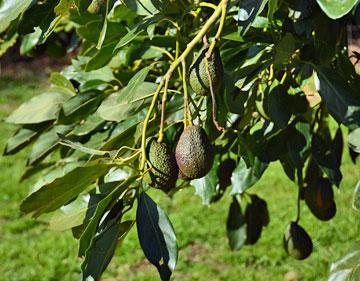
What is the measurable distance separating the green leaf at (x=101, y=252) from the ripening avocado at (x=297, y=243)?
95 centimetres

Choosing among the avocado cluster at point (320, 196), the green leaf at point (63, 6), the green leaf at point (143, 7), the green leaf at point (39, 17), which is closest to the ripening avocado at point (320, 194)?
the avocado cluster at point (320, 196)

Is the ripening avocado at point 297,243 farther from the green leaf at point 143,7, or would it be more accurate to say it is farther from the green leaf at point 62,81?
the green leaf at point 143,7

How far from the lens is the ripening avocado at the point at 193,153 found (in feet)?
3.22

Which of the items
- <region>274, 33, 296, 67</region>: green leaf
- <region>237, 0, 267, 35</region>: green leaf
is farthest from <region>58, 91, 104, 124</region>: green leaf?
<region>237, 0, 267, 35</region>: green leaf

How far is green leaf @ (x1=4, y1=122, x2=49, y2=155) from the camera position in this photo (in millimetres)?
1984

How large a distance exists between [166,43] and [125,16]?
0.13 meters

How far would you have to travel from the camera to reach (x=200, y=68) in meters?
1.01

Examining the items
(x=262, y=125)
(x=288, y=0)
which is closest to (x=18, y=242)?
(x=262, y=125)

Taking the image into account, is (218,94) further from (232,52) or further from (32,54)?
(32,54)

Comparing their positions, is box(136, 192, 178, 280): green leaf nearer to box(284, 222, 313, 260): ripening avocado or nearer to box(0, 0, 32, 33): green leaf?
box(0, 0, 32, 33): green leaf

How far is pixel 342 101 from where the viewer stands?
4.13 ft


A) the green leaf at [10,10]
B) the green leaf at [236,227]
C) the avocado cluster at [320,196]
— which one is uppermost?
the green leaf at [10,10]

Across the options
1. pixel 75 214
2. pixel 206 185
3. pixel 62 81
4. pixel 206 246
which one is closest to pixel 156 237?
pixel 75 214

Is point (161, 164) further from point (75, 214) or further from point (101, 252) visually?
point (75, 214)
